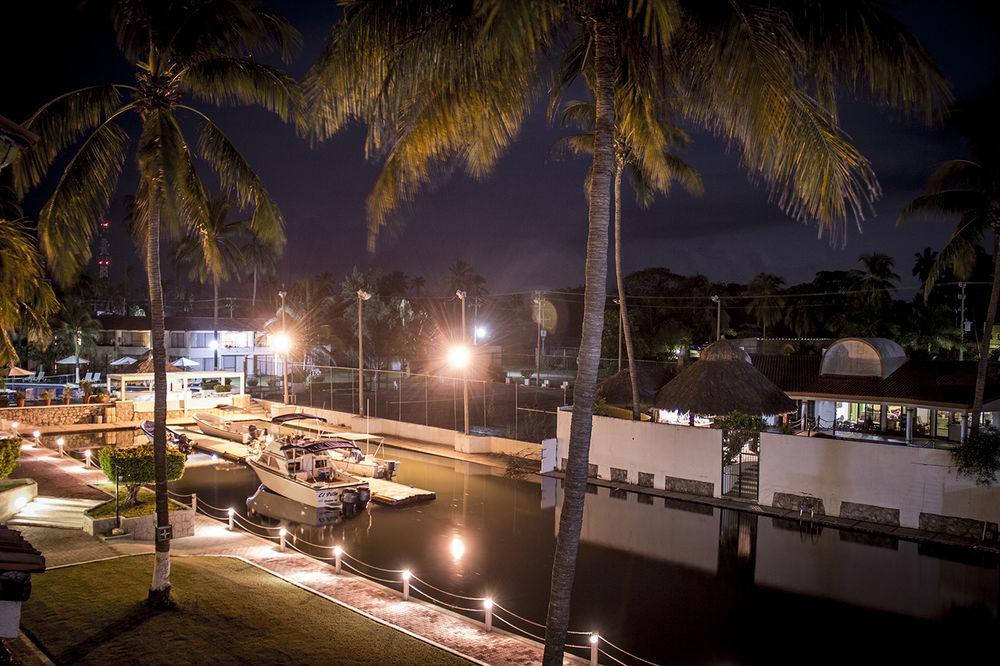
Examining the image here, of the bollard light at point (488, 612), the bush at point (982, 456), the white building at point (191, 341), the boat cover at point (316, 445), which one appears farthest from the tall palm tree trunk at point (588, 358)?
the white building at point (191, 341)

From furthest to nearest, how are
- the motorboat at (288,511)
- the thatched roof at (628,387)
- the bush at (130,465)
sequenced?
the thatched roof at (628,387) → the motorboat at (288,511) → the bush at (130,465)

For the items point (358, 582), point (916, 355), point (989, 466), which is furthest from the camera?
point (916, 355)

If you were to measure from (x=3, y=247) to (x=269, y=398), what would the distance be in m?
31.1

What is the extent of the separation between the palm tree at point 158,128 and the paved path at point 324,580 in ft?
11.0

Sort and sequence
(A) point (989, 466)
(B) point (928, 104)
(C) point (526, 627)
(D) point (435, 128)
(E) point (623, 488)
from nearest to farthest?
1. (B) point (928, 104)
2. (D) point (435, 128)
3. (C) point (526, 627)
4. (A) point (989, 466)
5. (E) point (623, 488)

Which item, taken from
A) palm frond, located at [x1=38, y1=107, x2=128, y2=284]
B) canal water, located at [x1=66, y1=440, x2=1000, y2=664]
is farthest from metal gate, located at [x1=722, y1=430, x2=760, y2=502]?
palm frond, located at [x1=38, y1=107, x2=128, y2=284]

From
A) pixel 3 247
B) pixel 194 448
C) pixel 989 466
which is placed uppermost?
pixel 3 247

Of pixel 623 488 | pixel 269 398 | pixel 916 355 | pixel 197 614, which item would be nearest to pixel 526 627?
pixel 197 614

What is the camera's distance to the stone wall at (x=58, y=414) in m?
33.6

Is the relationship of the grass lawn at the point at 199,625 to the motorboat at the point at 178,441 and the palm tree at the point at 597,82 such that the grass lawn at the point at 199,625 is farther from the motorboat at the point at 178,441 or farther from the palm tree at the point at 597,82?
the motorboat at the point at 178,441

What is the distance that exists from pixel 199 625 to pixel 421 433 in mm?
22540

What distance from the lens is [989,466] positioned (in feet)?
55.8

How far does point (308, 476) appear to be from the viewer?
21438 millimetres

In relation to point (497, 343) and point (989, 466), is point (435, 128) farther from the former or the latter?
point (497, 343)
